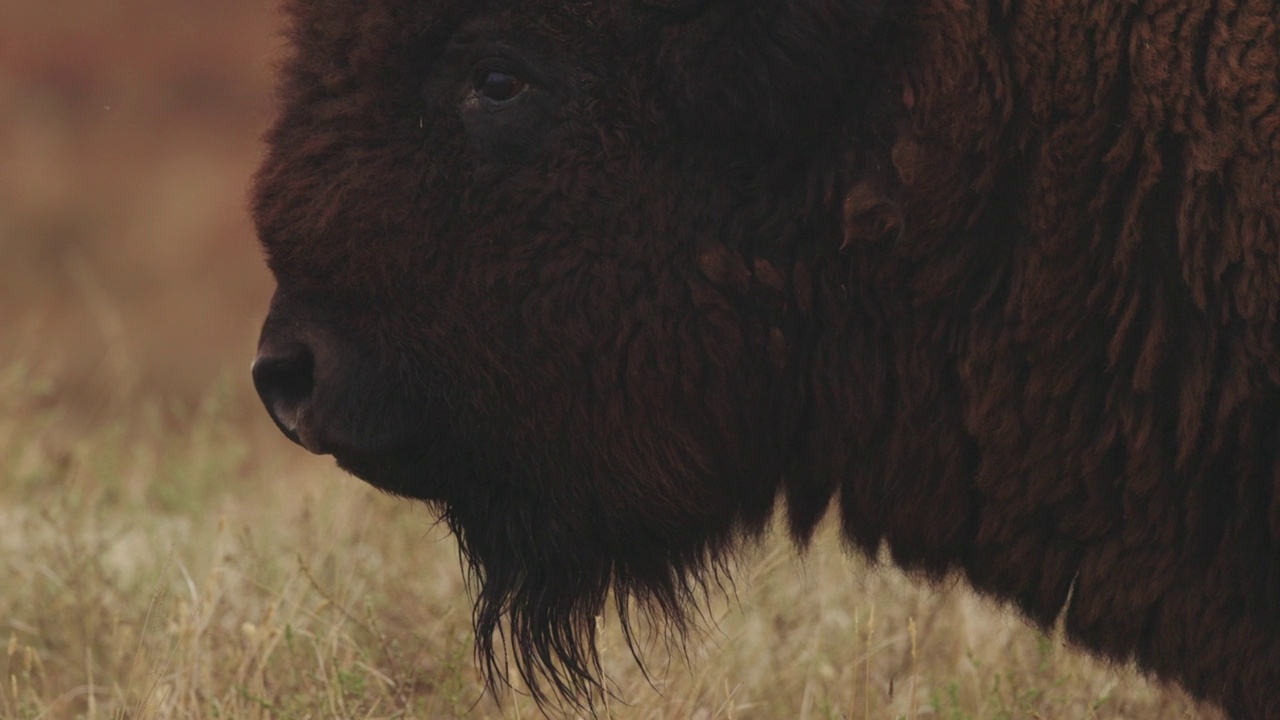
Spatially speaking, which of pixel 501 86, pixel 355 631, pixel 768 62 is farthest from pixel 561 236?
pixel 355 631

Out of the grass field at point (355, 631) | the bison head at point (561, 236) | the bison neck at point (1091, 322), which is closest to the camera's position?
the bison neck at point (1091, 322)

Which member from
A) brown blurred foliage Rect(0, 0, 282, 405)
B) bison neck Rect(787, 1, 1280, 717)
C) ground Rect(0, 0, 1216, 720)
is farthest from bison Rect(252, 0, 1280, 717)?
brown blurred foliage Rect(0, 0, 282, 405)

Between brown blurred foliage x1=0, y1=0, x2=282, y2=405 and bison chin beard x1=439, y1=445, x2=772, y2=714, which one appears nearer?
bison chin beard x1=439, y1=445, x2=772, y2=714

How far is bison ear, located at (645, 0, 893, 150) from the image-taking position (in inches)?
88.3

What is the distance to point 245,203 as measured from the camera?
2.62 metres

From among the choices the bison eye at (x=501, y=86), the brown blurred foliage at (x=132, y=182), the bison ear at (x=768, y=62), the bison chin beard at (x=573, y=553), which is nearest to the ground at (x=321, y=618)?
the bison chin beard at (x=573, y=553)

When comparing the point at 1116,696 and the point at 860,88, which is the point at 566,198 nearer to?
the point at 860,88

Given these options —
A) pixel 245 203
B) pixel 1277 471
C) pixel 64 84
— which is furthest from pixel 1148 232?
pixel 64 84

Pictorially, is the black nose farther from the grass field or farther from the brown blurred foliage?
the brown blurred foliage

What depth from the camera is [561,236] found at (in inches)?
92.9

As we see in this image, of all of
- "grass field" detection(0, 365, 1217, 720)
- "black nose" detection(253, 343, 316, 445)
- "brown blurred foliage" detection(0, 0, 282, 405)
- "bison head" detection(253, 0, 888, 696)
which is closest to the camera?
"bison head" detection(253, 0, 888, 696)

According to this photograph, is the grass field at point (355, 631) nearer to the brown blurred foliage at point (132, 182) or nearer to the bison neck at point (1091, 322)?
the bison neck at point (1091, 322)

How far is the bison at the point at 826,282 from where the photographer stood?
2.19 metres

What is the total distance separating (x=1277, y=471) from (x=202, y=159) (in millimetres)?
16272
